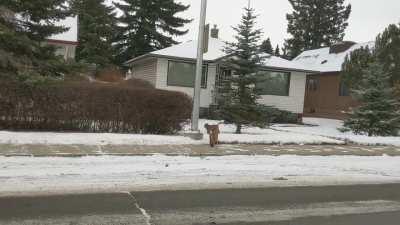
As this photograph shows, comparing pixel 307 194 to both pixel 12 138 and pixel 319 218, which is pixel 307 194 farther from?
pixel 12 138

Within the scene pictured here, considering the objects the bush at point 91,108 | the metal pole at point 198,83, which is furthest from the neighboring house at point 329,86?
the bush at point 91,108

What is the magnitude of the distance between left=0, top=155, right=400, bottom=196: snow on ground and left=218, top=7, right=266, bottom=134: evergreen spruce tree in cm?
490

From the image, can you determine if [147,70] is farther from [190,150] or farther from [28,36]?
[190,150]

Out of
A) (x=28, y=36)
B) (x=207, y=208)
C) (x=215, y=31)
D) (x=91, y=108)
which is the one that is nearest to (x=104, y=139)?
(x=91, y=108)

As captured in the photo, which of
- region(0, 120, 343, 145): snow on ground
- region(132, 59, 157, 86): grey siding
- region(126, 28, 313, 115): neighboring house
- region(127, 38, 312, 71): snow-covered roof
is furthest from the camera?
region(132, 59, 157, 86): grey siding

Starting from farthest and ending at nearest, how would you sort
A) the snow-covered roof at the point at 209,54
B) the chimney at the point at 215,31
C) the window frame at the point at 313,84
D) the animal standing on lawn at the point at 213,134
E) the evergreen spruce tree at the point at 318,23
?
the evergreen spruce tree at the point at 318,23
the window frame at the point at 313,84
the chimney at the point at 215,31
the snow-covered roof at the point at 209,54
the animal standing on lawn at the point at 213,134

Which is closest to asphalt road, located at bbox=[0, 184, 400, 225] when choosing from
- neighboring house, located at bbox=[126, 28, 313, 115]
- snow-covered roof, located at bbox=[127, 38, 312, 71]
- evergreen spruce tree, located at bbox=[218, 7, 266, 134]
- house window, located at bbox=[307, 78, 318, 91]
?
evergreen spruce tree, located at bbox=[218, 7, 266, 134]

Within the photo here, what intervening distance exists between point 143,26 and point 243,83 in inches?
1079

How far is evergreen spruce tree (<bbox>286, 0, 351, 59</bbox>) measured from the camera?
→ 66125 millimetres

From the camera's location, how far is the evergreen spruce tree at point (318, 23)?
66.1m

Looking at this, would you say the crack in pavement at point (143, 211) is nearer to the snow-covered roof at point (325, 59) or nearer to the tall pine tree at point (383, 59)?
the tall pine tree at point (383, 59)

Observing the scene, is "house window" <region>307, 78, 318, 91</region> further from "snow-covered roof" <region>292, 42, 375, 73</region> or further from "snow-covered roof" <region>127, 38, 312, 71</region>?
"snow-covered roof" <region>127, 38, 312, 71</region>

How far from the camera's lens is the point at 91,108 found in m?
12.7

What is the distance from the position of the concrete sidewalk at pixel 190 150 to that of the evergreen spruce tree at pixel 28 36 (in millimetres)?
6517
